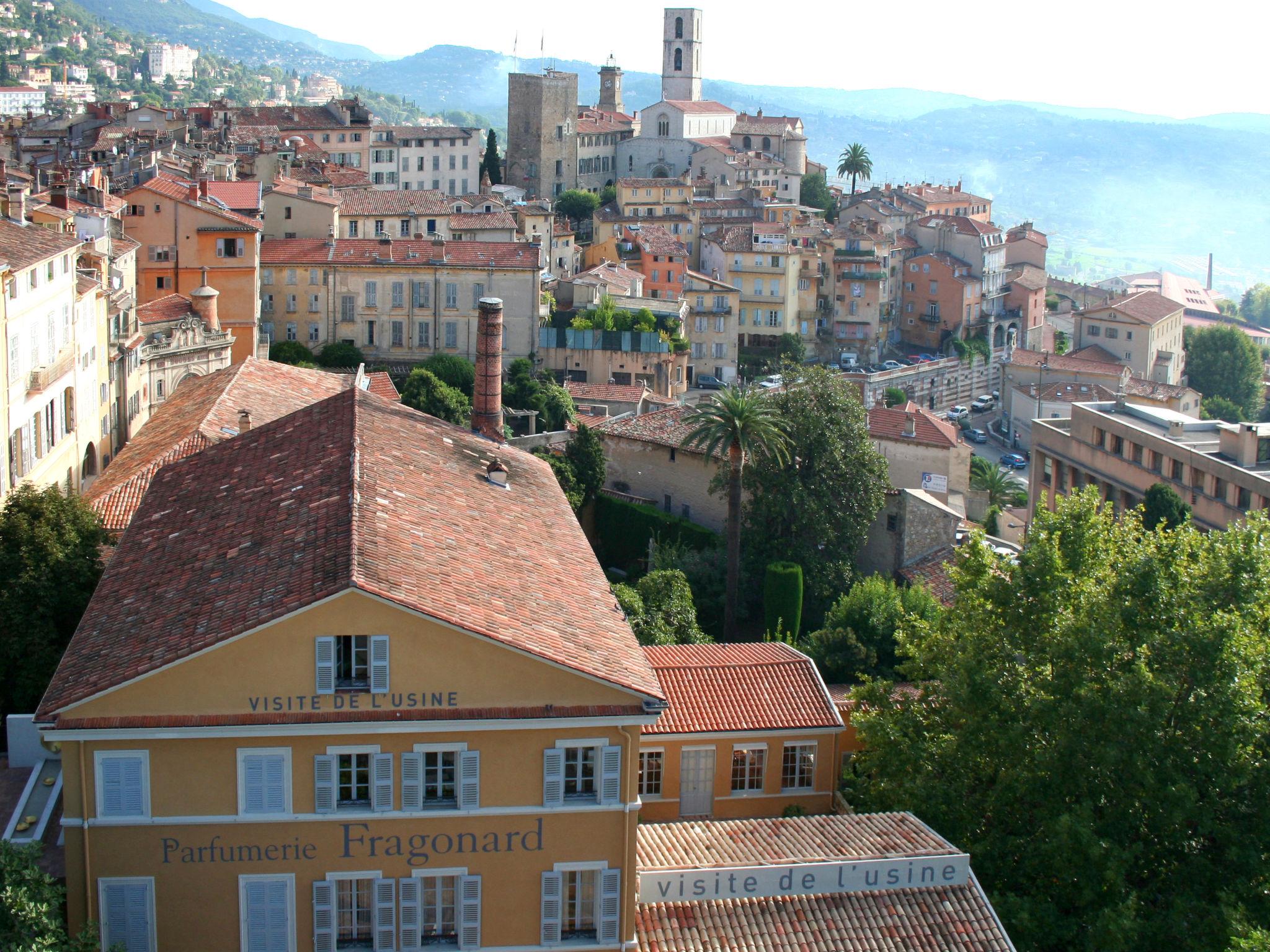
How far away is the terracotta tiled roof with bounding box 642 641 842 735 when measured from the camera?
3003 cm

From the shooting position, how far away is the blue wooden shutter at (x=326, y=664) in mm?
19172

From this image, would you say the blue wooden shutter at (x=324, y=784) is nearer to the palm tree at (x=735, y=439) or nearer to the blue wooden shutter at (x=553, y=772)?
the blue wooden shutter at (x=553, y=772)

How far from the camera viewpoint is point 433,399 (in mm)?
58375

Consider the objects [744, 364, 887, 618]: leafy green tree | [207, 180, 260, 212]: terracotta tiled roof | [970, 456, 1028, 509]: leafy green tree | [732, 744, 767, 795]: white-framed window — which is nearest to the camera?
[732, 744, 767, 795]: white-framed window

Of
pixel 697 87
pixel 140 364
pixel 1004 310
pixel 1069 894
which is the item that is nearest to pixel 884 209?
pixel 1004 310

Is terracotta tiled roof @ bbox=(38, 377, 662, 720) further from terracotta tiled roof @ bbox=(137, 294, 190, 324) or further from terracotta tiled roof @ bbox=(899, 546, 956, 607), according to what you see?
terracotta tiled roof @ bbox=(137, 294, 190, 324)

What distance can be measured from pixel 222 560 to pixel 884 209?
10601cm

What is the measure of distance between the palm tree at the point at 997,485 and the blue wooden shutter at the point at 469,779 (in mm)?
54000

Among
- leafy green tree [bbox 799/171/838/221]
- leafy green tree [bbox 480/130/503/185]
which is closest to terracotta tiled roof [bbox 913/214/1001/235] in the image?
leafy green tree [bbox 799/171/838/221]

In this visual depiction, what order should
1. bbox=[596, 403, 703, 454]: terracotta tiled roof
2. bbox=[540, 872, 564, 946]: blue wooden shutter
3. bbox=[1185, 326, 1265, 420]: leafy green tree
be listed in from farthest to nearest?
bbox=[1185, 326, 1265, 420]: leafy green tree
bbox=[596, 403, 703, 454]: terracotta tiled roof
bbox=[540, 872, 564, 946]: blue wooden shutter

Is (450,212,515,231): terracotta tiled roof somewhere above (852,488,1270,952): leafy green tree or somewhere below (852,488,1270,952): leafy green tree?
above

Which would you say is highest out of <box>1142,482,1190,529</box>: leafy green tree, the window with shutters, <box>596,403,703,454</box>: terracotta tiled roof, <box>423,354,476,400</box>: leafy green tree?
<box>423,354,476,400</box>: leafy green tree

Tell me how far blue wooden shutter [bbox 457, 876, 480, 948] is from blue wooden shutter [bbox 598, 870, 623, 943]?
1.57 metres

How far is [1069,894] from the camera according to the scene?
2498cm
